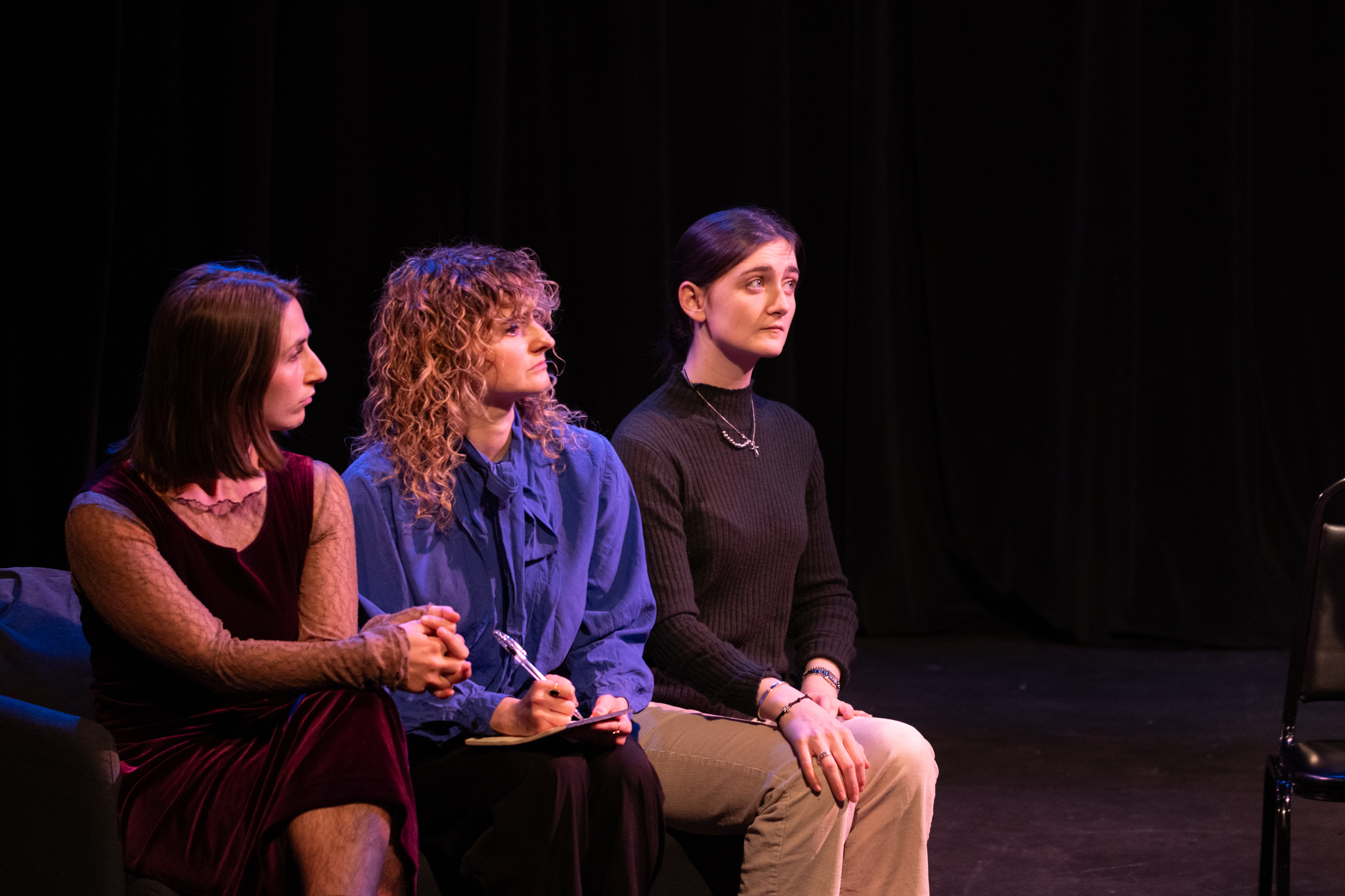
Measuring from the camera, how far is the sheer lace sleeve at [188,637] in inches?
67.0

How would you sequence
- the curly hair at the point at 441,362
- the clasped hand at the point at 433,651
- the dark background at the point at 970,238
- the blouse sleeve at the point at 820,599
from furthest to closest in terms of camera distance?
the dark background at the point at 970,238
the blouse sleeve at the point at 820,599
the curly hair at the point at 441,362
the clasped hand at the point at 433,651

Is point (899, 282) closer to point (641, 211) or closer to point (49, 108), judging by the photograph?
point (641, 211)

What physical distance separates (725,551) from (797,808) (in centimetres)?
50

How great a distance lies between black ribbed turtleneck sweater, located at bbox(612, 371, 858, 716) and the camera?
2172 millimetres

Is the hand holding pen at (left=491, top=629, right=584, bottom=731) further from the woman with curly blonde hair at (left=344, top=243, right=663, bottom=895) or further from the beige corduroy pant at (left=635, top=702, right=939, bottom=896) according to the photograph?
the beige corduroy pant at (left=635, top=702, right=939, bottom=896)

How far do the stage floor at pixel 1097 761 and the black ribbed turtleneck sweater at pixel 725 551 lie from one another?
2.15 ft

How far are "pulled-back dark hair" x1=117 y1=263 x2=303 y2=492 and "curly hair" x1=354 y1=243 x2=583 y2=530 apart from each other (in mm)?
269

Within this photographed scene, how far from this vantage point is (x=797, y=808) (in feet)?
6.33

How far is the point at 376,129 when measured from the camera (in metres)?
4.41

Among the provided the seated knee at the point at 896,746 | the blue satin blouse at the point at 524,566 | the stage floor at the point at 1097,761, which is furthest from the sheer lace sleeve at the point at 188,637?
the stage floor at the point at 1097,761

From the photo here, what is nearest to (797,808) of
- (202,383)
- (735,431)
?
(735,431)

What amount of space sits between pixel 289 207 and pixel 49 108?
778mm

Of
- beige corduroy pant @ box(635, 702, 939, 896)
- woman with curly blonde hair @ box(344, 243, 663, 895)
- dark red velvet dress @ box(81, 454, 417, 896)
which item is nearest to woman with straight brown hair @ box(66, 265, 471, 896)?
dark red velvet dress @ box(81, 454, 417, 896)

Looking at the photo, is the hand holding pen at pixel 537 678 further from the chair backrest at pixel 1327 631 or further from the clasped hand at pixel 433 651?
the chair backrest at pixel 1327 631
